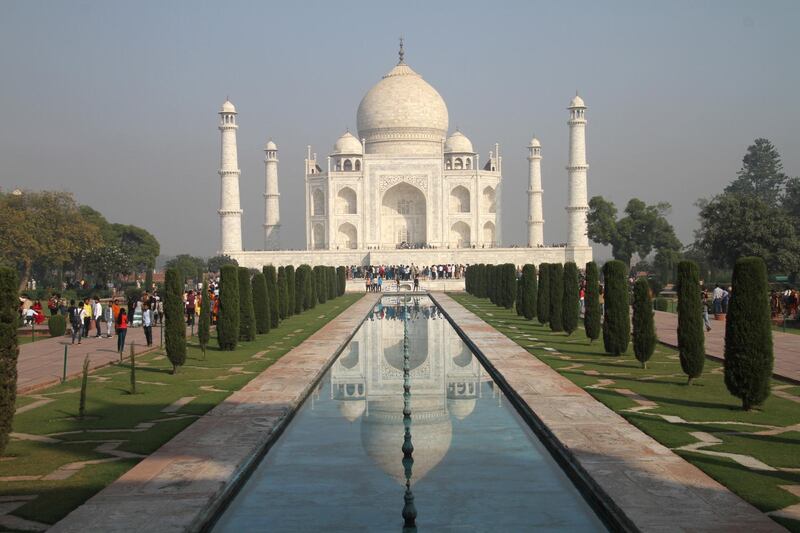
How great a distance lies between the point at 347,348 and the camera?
14.2 meters

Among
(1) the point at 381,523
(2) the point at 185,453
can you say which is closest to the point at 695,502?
(1) the point at 381,523

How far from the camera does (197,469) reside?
589 cm

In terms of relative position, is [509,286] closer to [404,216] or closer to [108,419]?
[108,419]

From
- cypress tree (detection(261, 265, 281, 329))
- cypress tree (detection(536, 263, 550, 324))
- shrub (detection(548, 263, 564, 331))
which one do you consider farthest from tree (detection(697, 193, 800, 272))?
cypress tree (detection(261, 265, 281, 329))

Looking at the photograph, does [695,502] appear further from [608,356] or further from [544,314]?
[544,314]

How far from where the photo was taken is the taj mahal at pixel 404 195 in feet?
133

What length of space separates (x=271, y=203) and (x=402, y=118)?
7484 mm

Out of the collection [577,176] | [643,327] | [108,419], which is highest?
[577,176]

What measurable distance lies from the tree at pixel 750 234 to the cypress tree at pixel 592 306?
1592 cm

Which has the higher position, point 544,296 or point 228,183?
point 228,183

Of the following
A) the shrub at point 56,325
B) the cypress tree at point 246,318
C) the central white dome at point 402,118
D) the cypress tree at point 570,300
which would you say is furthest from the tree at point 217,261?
the cypress tree at point 570,300

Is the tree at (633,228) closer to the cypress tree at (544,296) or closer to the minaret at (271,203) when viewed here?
the minaret at (271,203)

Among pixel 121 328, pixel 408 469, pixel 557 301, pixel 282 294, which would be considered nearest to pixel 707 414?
pixel 408 469

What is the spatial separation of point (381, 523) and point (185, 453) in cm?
190
